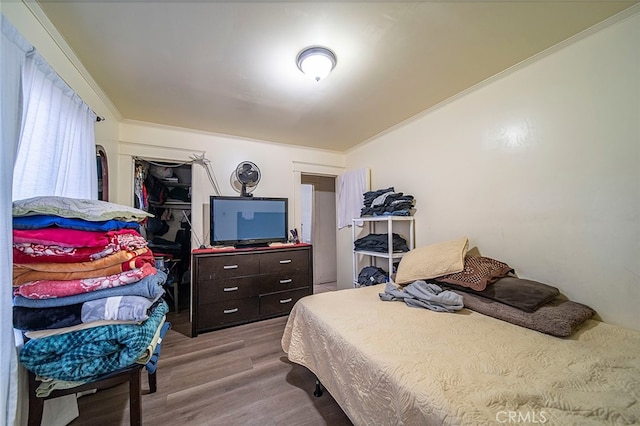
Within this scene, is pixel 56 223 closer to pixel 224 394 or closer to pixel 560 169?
pixel 224 394

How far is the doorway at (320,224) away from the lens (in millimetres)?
4551

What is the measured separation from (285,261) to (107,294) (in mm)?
1961

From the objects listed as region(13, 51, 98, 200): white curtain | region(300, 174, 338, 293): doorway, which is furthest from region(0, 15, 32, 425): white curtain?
region(300, 174, 338, 293): doorway

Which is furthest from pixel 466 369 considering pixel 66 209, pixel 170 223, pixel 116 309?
pixel 170 223

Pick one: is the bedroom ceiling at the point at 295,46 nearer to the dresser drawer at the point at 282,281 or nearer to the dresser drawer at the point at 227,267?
the dresser drawer at the point at 227,267

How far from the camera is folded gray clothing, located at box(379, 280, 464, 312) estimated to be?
1.51 m

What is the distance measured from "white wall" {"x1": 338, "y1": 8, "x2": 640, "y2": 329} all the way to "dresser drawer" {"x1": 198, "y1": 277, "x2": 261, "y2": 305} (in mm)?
2220

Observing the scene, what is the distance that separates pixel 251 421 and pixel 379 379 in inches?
37.2

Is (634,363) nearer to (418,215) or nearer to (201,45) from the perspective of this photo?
(418,215)

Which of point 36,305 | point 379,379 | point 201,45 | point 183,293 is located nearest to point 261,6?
point 201,45

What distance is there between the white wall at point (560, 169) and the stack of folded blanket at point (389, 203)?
1.24 ft

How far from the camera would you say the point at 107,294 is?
100 cm

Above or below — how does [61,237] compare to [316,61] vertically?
below

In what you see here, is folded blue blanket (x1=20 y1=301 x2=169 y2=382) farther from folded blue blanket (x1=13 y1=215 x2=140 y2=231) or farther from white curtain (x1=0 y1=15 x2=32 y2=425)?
folded blue blanket (x1=13 y1=215 x2=140 y2=231)
